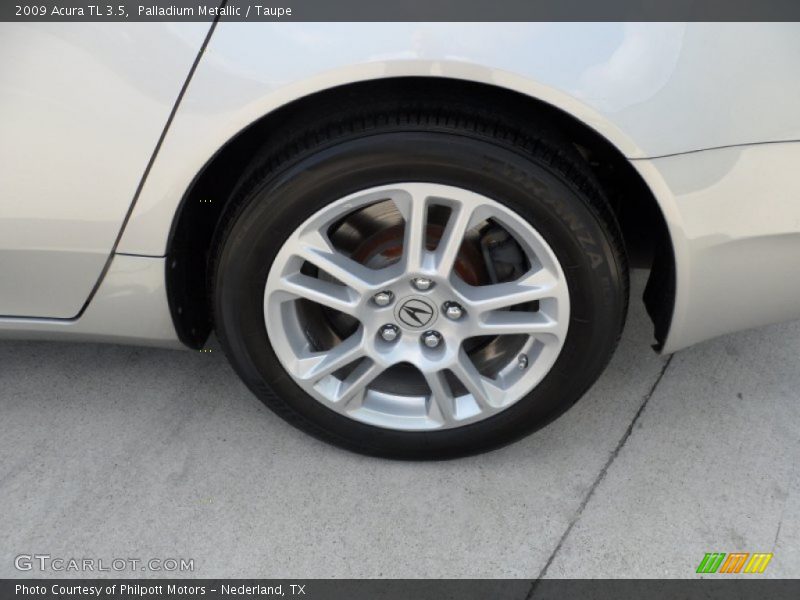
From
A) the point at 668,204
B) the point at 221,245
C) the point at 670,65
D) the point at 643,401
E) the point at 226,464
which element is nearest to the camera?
the point at 670,65

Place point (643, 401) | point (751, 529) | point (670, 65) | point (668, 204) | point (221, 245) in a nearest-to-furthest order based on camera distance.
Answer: point (670, 65)
point (668, 204)
point (221, 245)
point (751, 529)
point (643, 401)

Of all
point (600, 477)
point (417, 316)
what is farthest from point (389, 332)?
point (600, 477)

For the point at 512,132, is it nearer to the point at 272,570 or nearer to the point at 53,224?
the point at 53,224

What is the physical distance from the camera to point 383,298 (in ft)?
5.22

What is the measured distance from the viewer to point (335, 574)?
5.15 feet

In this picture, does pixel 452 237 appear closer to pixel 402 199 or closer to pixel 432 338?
pixel 402 199

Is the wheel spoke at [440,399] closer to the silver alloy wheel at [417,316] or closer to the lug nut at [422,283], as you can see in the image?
the silver alloy wheel at [417,316]

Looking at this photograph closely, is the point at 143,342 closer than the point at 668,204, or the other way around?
the point at 668,204

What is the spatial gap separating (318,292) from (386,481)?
1.72ft

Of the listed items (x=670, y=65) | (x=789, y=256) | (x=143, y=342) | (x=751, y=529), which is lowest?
(x=143, y=342)

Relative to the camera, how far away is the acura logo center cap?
1584mm

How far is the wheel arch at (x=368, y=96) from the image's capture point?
1430 mm

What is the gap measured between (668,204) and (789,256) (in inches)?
12.0
